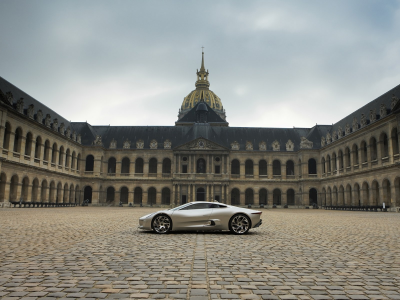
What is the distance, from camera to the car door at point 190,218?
534 inches

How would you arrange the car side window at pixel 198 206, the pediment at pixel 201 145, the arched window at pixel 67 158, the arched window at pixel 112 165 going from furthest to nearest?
the arched window at pixel 112 165, the pediment at pixel 201 145, the arched window at pixel 67 158, the car side window at pixel 198 206

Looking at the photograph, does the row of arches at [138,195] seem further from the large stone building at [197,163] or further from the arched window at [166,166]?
the arched window at [166,166]

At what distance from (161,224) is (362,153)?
→ 3879 cm

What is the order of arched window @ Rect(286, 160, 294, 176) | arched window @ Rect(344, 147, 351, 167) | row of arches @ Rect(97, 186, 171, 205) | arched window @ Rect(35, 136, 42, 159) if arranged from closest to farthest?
Result: arched window @ Rect(35, 136, 42, 159) < arched window @ Rect(344, 147, 351, 167) < row of arches @ Rect(97, 186, 171, 205) < arched window @ Rect(286, 160, 294, 176)

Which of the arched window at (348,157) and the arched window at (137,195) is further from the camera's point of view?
the arched window at (137,195)

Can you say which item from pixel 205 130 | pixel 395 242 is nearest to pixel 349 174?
pixel 205 130

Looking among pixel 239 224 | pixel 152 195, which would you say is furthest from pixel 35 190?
pixel 239 224

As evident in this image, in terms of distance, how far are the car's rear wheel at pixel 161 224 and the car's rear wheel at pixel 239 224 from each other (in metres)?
2.28

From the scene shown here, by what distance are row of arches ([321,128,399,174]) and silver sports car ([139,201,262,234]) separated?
101 ft

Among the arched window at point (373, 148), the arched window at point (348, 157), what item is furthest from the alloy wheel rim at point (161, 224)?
the arched window at point (348, 157)

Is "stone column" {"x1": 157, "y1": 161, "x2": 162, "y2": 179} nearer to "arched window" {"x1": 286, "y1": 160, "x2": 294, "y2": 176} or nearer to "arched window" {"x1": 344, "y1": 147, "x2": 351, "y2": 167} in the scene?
"arched window" {"x1": 286, "y1": 160, "x2": 294, "y2": 176}

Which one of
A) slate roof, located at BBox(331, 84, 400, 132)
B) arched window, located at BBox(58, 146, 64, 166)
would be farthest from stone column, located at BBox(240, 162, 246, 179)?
arched window, located at BBox(58, 146, 64, 166)

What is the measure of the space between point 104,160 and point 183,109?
5659cm

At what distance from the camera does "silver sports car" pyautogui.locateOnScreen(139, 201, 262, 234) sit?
1355cm
